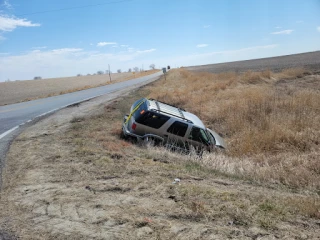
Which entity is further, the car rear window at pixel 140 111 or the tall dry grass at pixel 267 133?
the car rear window at pixel 140 111

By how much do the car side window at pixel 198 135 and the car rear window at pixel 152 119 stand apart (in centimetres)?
91

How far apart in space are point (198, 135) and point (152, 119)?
1.54 m

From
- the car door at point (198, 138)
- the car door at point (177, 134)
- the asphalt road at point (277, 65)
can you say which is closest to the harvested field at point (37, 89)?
the car door at point (177, 134)

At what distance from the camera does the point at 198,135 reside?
9039 mm

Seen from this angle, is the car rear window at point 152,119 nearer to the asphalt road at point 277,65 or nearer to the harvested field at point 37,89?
the harvested field at point 37,89

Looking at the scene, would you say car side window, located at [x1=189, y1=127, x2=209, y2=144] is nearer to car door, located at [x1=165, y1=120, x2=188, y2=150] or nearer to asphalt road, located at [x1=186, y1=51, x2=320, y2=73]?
car door, located at [x1=165, y1=120, x2=188, y2=150]

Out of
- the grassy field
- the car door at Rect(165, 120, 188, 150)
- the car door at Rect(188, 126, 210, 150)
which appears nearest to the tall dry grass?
the grassy field

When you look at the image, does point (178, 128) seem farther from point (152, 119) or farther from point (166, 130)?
point (152, 119)

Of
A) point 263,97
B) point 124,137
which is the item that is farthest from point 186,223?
point 263,97

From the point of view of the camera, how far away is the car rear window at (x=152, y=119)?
8.80 m

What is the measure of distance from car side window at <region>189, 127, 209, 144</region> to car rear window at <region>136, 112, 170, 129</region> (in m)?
0.91

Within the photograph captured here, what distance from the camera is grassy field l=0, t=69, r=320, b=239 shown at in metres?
3.60

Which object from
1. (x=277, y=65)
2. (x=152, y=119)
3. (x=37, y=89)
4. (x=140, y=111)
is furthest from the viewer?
(x=277, y=65)

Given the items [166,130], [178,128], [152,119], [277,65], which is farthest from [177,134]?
[277,65]
